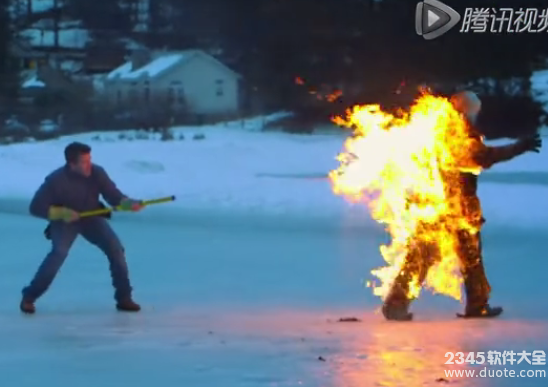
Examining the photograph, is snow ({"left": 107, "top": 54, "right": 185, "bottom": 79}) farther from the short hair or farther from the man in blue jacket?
the short hair

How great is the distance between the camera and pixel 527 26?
112 feet

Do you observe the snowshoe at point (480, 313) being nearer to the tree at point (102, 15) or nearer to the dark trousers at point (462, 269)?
the dark trousers at point (462, 269)

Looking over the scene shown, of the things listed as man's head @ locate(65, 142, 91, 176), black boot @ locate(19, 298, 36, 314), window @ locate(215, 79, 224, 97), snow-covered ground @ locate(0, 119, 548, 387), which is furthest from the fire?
window @ locate(215, 79, 224, 97)

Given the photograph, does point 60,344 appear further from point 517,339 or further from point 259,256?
point 259,256

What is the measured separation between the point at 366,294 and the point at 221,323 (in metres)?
2.30

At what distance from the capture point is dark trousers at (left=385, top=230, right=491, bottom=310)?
917cm

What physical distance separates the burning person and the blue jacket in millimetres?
1996

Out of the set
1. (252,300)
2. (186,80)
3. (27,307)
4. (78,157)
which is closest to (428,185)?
(252,300)

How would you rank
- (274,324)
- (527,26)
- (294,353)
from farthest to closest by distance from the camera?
(527,26)
(274,324)
(294,353)

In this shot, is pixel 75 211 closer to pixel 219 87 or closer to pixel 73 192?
pixel 73 192

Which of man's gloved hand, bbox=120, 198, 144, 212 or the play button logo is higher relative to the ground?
the play button logo

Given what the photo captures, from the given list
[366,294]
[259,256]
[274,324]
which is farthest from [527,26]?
[274,324]

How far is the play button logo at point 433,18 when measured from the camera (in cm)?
3212

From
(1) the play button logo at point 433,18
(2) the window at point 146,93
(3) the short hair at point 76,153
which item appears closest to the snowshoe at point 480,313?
(3) the short hair at point 76,153
